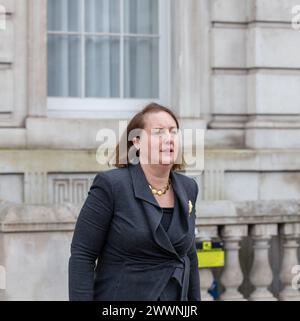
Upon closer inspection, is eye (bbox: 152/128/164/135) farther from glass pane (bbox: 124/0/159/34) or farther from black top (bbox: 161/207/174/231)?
glass pane (bbox: 124/0/159/34)

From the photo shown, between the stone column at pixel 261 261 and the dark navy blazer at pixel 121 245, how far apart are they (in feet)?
10.7

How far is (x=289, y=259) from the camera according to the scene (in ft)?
25.8

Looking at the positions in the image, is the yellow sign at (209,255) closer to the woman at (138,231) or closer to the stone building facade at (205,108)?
the stone building facade at (205,108)

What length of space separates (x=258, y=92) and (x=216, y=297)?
9.55 ft

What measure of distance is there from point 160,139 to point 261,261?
3438 mm

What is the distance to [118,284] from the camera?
4.48 metres

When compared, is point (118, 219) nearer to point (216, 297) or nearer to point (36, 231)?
point (36, 231)

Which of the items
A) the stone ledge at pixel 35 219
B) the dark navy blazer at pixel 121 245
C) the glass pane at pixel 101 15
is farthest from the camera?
the glass pane at pixel 101 15

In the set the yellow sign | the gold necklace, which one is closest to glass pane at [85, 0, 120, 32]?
the yellow sign

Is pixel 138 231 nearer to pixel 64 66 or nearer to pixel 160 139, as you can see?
pixel 160 139

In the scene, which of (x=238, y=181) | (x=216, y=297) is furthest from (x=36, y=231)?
(x=238, y=181)

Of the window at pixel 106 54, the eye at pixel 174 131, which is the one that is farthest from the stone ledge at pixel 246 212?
the eye at pixel 174 131

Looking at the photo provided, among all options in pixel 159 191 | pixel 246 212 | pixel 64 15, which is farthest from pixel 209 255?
pixel 64 15

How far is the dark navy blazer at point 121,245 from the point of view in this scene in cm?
445
